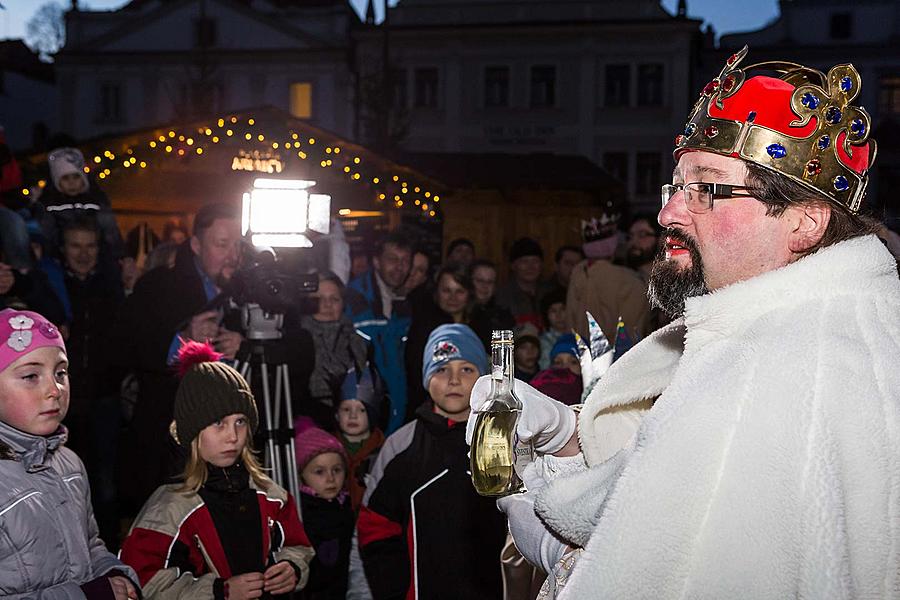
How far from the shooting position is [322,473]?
4785mm

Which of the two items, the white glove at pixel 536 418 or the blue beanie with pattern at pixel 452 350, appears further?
the blue beanie with pattern at pixel 452 350

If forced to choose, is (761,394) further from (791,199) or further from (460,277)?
(460,277)

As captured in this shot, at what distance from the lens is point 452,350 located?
14.4ft

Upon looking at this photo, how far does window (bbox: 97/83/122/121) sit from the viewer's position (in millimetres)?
34344

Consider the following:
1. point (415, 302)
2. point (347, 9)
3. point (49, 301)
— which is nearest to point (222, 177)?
point (415, 302)

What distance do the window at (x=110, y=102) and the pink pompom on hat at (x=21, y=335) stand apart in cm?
3334

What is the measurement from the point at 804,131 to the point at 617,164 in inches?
1123

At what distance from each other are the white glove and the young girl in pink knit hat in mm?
1402

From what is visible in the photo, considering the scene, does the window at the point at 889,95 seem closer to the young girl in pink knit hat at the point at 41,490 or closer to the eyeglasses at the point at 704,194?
the young girl in pink knit hat at the point at 41,490

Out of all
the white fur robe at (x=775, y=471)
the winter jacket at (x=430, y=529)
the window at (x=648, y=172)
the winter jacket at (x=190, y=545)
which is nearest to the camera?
the white fur robe at (x=775, y=471)

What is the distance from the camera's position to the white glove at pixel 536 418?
2.29m

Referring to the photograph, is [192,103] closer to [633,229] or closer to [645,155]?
[645,155]

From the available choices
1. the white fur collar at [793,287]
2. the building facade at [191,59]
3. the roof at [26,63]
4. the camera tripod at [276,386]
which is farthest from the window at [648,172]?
the white fur collar at [793,287]

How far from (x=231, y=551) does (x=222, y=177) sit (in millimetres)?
9627
